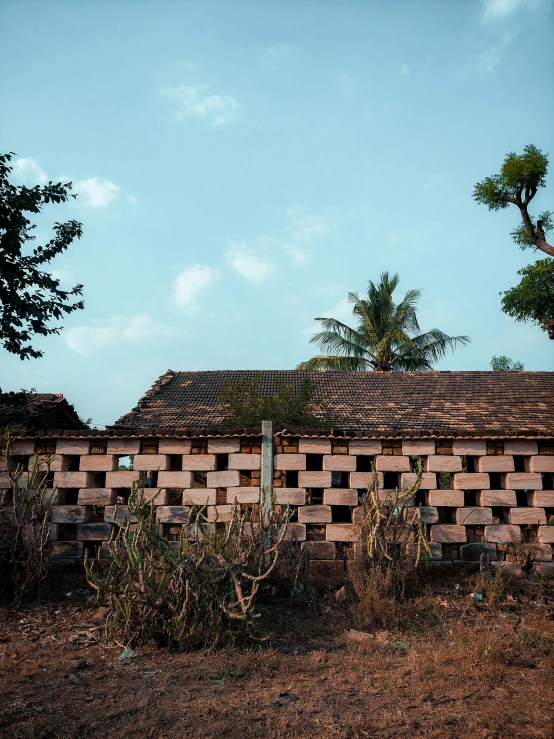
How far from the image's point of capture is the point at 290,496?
8758 mm

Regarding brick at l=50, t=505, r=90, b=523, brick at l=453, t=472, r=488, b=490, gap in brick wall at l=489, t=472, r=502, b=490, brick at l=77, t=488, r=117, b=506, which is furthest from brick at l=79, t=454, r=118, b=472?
gap in brick wall at l=489, t=472, r=502, b=490

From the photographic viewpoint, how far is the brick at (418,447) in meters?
9.01

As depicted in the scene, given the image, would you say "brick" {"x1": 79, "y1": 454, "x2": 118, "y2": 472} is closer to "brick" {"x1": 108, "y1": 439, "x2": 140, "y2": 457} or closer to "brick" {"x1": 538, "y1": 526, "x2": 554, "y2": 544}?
"brick" {"x1": 108, "y1": 439, "x2": 140, "y2": 457}

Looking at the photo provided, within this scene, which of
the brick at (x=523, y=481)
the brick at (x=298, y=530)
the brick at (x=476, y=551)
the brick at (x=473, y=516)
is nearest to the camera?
the brick at (x=298, y=530)

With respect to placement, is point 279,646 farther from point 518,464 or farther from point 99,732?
point 518,464

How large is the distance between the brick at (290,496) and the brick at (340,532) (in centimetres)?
55

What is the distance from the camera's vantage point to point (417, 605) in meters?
7.57

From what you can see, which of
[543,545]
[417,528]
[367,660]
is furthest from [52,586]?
[543,545]

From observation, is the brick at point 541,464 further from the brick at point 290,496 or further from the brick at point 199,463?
the brick at point 199,463

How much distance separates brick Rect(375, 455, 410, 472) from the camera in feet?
29.3

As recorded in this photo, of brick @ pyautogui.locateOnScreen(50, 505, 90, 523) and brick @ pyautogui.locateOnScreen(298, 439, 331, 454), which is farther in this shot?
brick @ pyautogui.locateOnScreen(298, 439, 331, 454)

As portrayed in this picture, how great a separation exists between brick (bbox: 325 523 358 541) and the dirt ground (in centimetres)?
126

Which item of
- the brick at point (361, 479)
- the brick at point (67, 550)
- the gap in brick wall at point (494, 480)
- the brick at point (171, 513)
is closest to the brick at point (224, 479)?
the brick at point (171, 513)

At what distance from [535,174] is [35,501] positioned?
14429 mm
